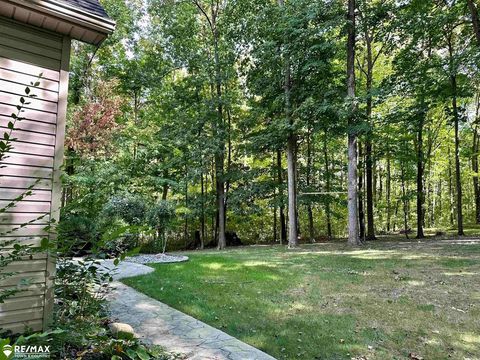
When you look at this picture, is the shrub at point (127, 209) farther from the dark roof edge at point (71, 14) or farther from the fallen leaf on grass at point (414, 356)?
the fallen leaf on grass at point (414, 356)

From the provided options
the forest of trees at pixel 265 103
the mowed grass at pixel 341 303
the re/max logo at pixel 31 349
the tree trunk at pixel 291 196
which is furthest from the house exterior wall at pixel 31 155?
the tree trunk at pixel 291 196

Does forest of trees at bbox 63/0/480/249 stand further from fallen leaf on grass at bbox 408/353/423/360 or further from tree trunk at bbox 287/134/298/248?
fallen leaf on grass at bbox 408/353/423/360

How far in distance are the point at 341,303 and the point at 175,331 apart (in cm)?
224

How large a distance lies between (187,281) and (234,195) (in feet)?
25.7

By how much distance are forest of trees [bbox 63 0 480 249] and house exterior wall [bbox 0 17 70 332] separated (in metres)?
5.90

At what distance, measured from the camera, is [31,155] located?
9.48ft

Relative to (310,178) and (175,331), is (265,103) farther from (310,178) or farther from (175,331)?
(175,331)

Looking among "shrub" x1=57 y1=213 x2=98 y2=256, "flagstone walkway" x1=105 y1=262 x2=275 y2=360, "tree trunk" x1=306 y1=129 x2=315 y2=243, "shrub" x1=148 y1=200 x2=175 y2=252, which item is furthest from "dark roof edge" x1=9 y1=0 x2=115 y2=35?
"tree trunk" x1=306 y1=129 x2=315 y2=243

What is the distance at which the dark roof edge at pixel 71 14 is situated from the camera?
2.71 metres

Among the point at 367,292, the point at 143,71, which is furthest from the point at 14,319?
the point at 143,71

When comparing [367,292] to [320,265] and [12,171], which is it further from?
[12,171]

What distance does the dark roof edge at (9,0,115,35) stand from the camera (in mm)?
2714

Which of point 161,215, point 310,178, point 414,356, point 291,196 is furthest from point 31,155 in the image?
point 310,178

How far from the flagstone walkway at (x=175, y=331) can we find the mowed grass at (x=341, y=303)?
175 millimetres
